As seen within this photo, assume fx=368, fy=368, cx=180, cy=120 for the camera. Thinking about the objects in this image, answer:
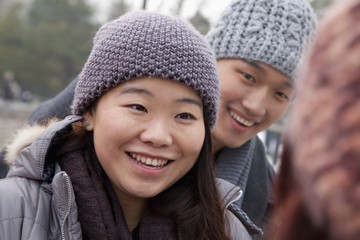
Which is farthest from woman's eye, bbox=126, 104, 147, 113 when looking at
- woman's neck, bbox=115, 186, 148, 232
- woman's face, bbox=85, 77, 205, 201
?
woman's neck, bbox=115, 186, 148, 232

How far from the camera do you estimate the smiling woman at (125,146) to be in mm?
1516

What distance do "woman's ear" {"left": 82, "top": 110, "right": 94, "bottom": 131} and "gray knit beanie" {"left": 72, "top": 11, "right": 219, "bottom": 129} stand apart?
0.03 metres

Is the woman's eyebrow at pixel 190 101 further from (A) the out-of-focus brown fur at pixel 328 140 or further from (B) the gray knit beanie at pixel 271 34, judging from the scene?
(A) the out-of-focus brown fur at pixel 328 140

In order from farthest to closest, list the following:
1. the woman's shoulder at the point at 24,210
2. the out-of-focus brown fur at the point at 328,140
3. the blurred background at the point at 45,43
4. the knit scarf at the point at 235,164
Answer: the blurred background at the point at 45,43 < the knit scarf at the point at 235,164 < the woman's shoulder at the point at 24,210 < the out-of-focus brown fur at the point at 328,140

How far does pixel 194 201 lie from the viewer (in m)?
1.92

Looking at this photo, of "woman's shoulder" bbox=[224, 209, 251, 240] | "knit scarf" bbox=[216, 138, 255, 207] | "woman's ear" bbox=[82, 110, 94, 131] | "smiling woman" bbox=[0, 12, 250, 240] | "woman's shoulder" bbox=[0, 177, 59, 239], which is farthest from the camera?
"knit scarf" bbox=[216, 138, 255, 207]

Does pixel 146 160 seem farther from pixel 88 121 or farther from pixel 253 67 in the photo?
pixel 253 67

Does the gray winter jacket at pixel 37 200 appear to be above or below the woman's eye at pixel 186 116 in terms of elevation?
below

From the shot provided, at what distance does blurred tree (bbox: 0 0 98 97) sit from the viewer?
784 inches

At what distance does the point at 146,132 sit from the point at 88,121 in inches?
15.2

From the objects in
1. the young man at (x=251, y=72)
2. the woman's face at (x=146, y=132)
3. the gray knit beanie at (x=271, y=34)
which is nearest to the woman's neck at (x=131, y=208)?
the woman's face at (x=146, y=132)

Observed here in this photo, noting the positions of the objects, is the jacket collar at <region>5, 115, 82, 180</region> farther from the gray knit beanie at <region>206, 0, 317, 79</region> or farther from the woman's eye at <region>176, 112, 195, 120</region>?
the gray knit beanie at <region>206, 0, 317, 79</region>

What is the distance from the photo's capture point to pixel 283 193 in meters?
0.44

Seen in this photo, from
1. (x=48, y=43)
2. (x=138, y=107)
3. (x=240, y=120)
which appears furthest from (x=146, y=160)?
(x=48, y=43)
